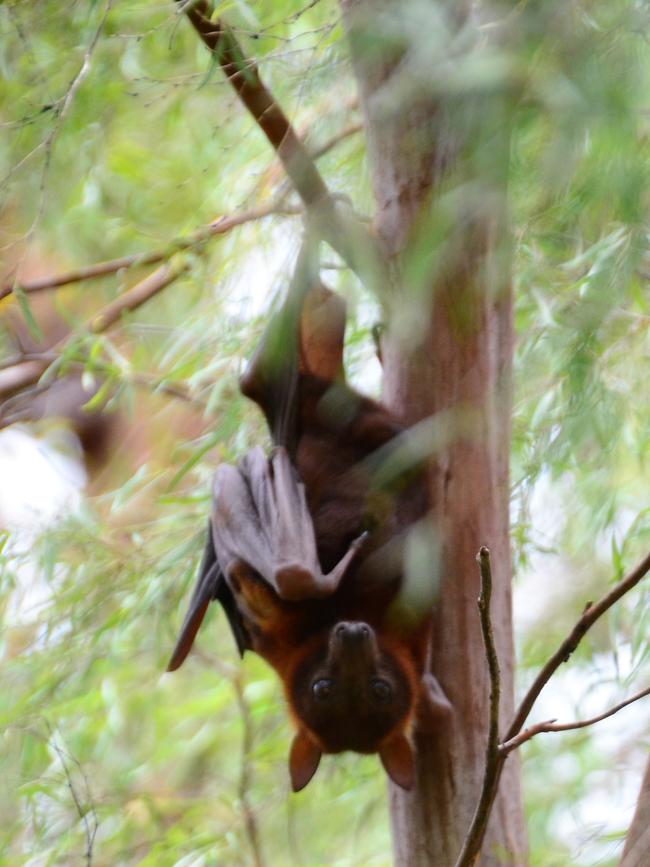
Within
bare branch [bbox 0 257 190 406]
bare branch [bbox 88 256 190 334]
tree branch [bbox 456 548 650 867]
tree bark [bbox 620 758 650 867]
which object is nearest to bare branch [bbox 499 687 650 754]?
tree branch [bbox 456 548 650 867]

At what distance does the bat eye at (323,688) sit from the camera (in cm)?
263

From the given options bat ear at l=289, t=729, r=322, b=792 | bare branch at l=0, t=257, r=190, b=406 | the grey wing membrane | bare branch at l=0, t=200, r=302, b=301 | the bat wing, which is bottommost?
bat ear at l=289, t=729, r=322, b=792

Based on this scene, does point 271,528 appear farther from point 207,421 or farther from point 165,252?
point 207,421

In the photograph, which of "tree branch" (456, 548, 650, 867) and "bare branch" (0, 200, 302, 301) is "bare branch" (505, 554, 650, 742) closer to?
"tree branch" (456, 548, 650, 867)

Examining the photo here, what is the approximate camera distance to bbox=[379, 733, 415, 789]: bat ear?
238 cm

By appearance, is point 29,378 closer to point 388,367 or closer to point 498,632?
point 388,367

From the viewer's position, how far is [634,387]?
8.13ft

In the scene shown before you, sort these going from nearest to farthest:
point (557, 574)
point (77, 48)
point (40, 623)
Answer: point (77, 48)
point (40, 623)
point (557, 574)

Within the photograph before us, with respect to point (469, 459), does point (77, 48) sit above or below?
above

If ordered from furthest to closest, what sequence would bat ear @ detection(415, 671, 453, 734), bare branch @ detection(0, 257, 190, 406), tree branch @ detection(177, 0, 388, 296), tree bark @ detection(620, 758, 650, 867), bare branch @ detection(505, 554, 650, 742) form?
1. bare branch @ detection(0, 257, 190, 406)
2. bat ear @ detection(415, 671, 453, 734)
3. tree branch @ detection(177, 0, 388, 296)
4. tree bark @ detection(620, 758, 650, 867)
5. bare branch @ detection(505, 554, 650, 742)

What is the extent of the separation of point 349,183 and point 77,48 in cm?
71

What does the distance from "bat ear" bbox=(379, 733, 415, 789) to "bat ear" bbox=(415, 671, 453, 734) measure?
5cm

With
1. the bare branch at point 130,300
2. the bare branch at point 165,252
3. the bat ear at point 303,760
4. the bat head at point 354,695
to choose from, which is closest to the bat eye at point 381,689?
the bat head at point 354,695

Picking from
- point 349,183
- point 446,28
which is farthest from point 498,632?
point 446,28
